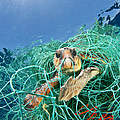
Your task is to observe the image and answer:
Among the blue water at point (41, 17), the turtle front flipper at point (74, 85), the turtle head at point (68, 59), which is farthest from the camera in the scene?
the blue water at point (41, 17)

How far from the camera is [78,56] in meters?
0.64

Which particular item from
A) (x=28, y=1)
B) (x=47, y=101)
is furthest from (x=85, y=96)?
(x=28, y=1)

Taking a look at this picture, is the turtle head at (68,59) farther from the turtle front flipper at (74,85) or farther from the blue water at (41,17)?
the blue water at (41,17)

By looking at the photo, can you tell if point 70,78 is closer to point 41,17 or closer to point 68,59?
point 68,59

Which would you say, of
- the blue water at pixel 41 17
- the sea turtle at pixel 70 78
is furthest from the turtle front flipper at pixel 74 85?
the blue water at pixel 41 17

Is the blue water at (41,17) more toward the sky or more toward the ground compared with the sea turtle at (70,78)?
more toward the sky

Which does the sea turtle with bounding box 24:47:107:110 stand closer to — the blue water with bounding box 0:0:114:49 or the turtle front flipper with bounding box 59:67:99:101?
the turtle front flipper with bounding box 59:67:99:101

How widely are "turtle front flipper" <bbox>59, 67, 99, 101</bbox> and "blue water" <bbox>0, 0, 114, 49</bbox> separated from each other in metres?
21.6

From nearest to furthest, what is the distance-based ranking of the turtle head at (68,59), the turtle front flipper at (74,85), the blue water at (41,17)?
the turtle front flipper at (74,85), the turtle head at (68,59), the blue water at (41,17)

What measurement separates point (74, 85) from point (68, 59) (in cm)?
13

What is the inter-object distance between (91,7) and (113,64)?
2997 cm

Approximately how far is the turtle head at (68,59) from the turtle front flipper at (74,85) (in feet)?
0.18

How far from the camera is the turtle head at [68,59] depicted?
1.90 ft

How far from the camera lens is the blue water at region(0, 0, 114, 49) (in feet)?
75.7
